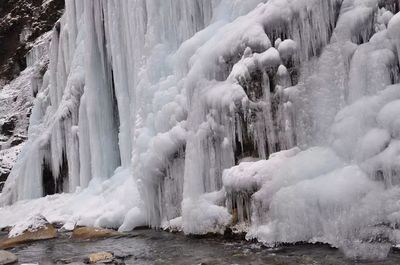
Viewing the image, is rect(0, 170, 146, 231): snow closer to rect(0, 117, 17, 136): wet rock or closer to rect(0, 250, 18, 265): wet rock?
rect(0, 250, 18, 265): wet rock

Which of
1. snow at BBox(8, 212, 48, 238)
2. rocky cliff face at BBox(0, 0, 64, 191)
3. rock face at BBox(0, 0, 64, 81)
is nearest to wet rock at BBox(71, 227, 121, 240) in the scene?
snow at BBox(8, 212, 48, 238)

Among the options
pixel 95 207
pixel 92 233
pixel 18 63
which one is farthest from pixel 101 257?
pixel 18 63

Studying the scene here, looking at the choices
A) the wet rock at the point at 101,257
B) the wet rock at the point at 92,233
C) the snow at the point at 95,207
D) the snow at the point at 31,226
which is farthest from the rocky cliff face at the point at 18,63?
the wet rock at the point at 101,257

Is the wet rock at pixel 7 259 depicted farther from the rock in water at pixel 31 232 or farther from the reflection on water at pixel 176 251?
the rock in water at pixel 31 232

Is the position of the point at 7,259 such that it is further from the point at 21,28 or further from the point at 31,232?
the point at 21,28

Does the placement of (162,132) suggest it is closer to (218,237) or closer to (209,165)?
(209,165)

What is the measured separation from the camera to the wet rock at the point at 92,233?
10.3 m

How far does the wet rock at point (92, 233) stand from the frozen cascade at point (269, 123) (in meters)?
0.35

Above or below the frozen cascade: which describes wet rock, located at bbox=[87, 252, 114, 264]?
below

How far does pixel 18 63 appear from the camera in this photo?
94.0 feet

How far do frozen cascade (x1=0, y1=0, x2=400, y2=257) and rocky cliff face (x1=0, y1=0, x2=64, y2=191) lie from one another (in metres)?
14.0

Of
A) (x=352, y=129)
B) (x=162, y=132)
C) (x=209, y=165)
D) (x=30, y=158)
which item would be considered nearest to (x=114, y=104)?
(x=30, y=158)

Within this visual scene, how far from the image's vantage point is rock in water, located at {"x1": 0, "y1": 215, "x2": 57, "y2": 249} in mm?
11094

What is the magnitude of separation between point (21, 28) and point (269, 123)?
2546 cm
